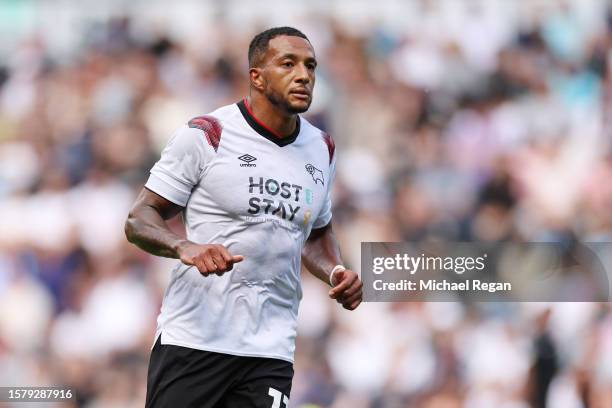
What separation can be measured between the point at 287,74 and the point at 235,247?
2.40 ft

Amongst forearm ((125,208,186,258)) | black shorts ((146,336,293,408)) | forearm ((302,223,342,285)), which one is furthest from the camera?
forearm ((302,223,342,285))

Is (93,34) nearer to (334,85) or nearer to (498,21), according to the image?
(334,85)

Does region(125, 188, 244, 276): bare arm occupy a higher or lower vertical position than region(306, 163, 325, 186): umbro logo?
lower

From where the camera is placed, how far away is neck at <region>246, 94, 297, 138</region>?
13.5 ft

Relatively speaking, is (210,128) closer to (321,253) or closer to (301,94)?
(301,94)

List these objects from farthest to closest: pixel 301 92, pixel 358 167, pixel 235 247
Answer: pixel 358 167 < pixel 301 92 < pixel 235 247

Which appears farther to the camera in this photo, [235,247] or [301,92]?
[301,92]

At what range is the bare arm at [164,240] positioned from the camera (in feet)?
11.0

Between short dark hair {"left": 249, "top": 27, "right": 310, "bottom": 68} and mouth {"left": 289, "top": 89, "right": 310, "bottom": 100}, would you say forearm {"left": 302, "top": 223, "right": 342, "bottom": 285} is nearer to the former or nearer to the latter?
mouth {"left": 289, "top": 89, "right": 310, "bottom": 100}

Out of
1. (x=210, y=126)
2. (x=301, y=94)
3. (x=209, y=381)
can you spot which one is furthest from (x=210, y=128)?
(x=209, y=381)

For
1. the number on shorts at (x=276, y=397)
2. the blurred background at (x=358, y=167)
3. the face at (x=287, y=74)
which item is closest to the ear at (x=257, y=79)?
the face at (x=287, y=74)

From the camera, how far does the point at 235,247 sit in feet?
12.7

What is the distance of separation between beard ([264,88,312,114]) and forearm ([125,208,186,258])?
2.13 ft

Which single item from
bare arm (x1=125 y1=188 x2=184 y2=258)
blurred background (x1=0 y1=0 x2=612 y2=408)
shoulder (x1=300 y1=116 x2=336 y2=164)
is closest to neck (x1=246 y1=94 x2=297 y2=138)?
shoulder (x1=300 y1=116 x2=336 y2=164)
